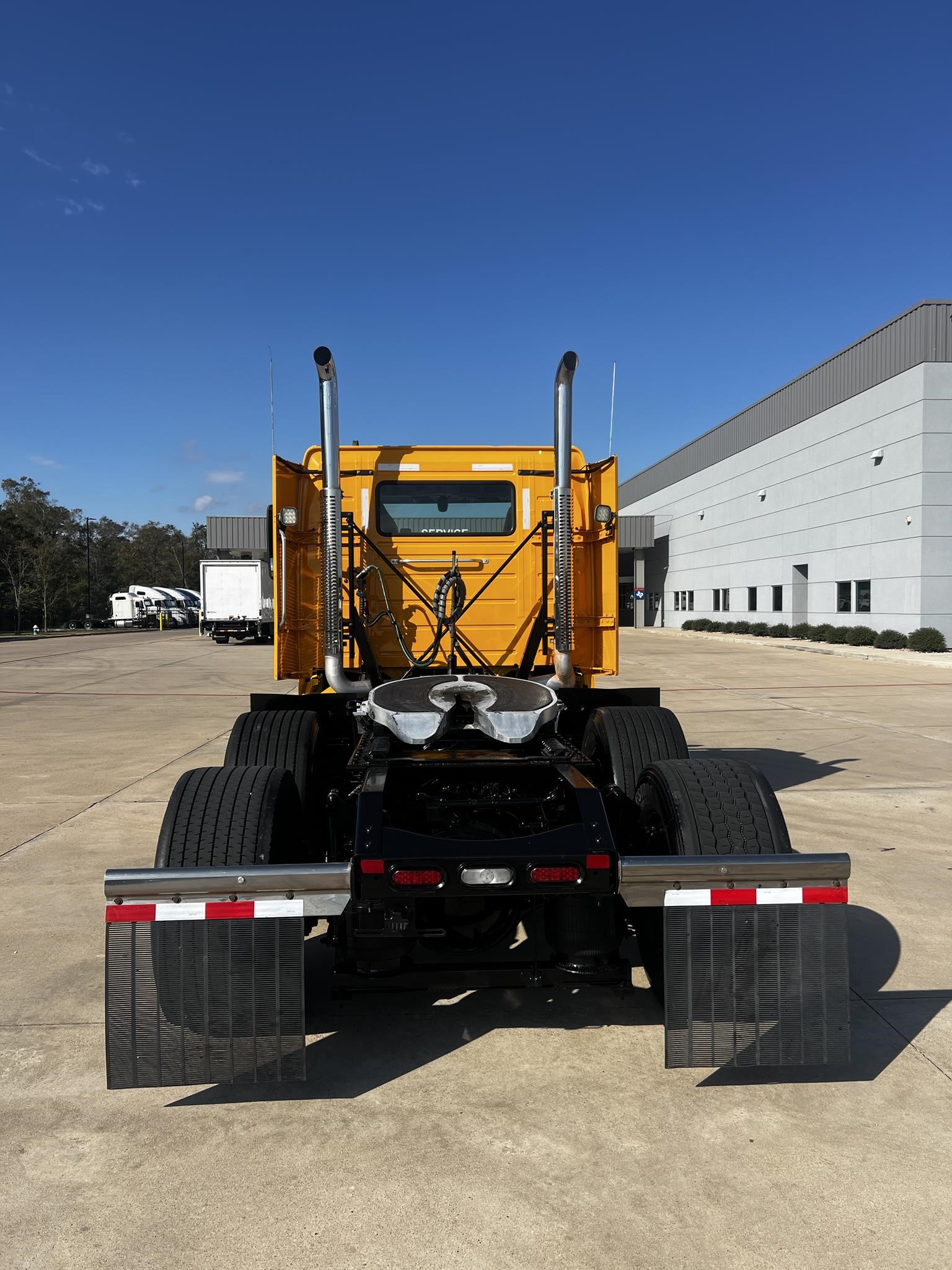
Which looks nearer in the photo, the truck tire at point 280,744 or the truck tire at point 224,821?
the truck tire at point 224,821

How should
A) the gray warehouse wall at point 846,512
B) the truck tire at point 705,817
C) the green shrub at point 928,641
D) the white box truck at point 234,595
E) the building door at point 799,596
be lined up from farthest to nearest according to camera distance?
1. the building door at point 799,596
2. the white box truck at point 234,595
3. the gray warehouse wall at point 846,512
4. the green shrub at point 928,641
5. the truck tire at point 705,817

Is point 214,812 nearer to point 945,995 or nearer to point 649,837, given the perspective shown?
point 649,837

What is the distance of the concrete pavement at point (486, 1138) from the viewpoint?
2395 mm

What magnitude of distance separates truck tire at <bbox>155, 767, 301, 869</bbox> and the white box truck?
3054 cm

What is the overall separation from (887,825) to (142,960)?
5.66m

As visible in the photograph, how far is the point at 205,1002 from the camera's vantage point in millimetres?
2912

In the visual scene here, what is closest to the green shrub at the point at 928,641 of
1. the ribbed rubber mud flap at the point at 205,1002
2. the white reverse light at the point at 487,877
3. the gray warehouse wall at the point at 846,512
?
the gray warehouse wall at the point at 846,512

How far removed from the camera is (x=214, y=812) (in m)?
3.37

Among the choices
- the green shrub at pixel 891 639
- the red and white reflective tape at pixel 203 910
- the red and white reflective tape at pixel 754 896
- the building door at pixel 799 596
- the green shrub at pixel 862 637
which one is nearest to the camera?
the red and white reflective tape at pixel 203 910

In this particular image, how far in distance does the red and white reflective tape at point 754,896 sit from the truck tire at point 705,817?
14 cm

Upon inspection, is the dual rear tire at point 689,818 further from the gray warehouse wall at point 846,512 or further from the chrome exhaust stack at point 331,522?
the gray warehouse wall at point 846,512

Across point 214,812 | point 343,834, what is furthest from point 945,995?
point 214,812

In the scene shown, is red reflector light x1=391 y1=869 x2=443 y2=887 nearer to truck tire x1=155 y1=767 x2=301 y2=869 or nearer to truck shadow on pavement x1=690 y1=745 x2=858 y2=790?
truck tire x1=155 y1=767 x2=301 y2=869

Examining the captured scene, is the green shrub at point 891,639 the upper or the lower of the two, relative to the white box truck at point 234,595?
lower
